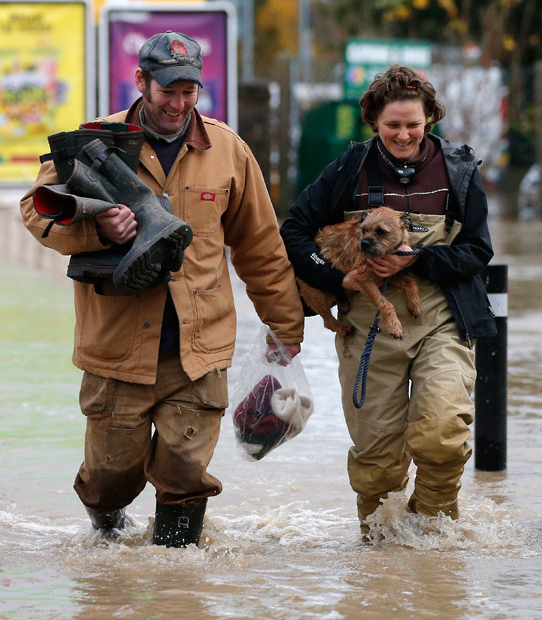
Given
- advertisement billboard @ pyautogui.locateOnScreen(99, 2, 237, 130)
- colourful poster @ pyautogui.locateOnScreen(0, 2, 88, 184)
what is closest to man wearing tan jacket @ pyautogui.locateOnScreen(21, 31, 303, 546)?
advertisement billboard @ pyautogui.locateOnScreen(99, 2, 237, 130)

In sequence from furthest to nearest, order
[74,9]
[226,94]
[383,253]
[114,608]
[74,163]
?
[74,9] < [226,94] < [383,253] < [74,163] < [114,608]

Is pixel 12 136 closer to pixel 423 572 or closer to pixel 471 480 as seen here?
pixel 471 480

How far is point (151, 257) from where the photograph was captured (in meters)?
4.62

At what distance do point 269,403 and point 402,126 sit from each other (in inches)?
51.7

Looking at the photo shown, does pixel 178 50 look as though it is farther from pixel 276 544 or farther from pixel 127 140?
pixel 276 544

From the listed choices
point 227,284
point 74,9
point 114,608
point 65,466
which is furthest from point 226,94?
point 114,608

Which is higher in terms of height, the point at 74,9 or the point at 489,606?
the point at 74,9

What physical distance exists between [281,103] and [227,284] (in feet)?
61.6

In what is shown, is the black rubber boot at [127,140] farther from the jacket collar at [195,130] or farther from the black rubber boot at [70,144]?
the jacket collar at [195,130]

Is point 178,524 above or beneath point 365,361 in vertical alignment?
beneath

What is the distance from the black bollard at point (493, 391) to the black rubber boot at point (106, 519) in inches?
85.8

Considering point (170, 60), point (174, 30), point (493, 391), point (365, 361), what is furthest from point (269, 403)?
point (174, 30)

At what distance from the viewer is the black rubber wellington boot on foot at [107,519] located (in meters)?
5.30

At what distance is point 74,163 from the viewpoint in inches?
187
